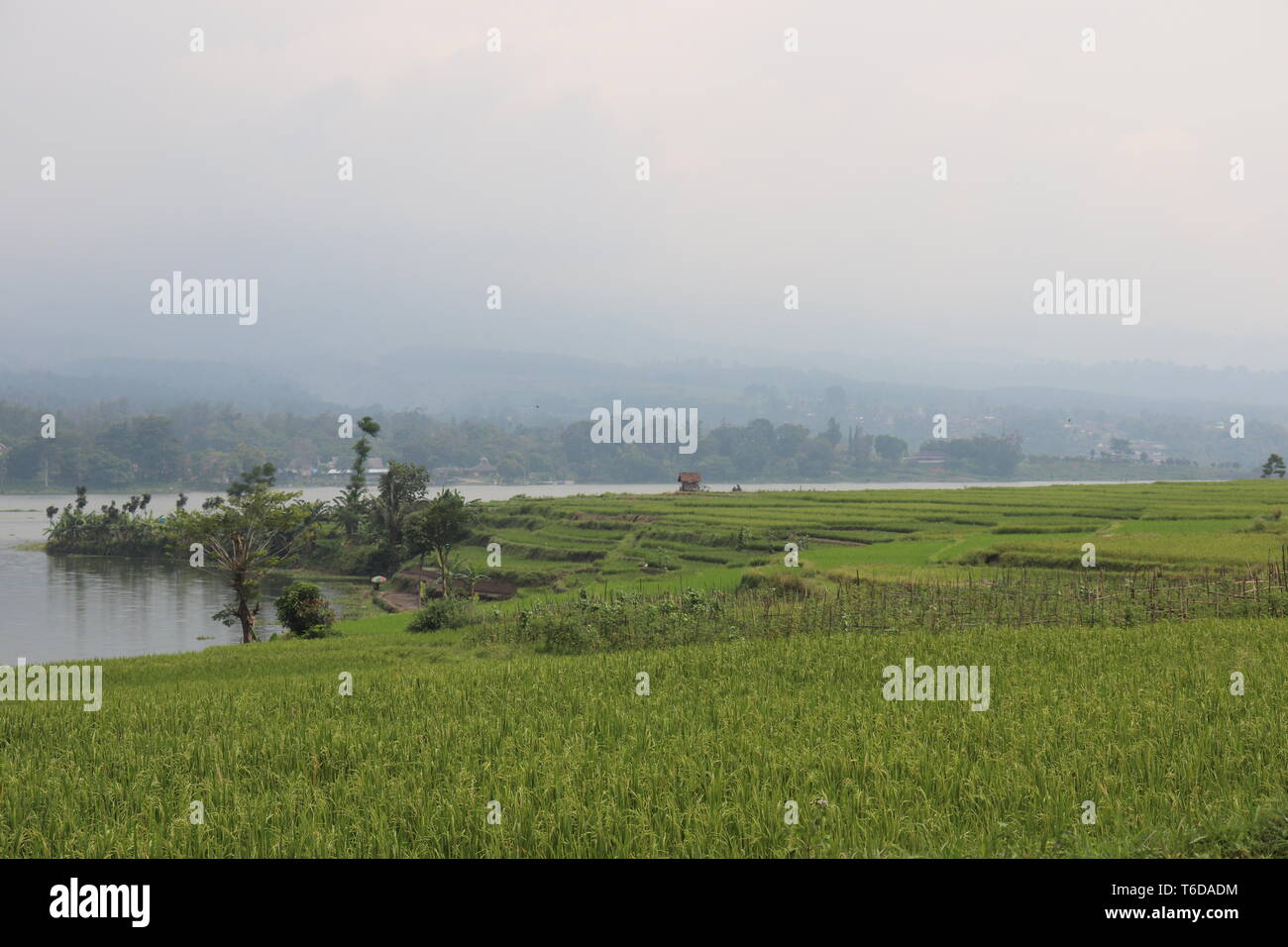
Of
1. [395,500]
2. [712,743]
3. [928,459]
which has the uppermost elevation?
[928,459]

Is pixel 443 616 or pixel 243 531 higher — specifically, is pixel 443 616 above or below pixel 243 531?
below

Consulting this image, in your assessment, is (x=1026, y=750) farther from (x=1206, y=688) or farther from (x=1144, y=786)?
(x=1206, y=688)

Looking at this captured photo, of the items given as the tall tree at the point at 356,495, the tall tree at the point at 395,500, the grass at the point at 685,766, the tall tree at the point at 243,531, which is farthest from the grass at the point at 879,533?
the grass at the point at 685,766

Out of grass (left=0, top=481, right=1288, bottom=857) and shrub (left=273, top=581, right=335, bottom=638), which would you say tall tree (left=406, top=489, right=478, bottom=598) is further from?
grass (left=0, top=481, right=1288, bottom=857)

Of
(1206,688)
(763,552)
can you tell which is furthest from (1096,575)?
(763,552)

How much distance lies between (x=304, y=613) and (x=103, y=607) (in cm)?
2634

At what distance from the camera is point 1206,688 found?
1005cm

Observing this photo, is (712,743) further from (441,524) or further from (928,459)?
(928,459)

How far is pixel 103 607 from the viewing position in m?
47.1

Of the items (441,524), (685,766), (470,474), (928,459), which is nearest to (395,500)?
(441,524)

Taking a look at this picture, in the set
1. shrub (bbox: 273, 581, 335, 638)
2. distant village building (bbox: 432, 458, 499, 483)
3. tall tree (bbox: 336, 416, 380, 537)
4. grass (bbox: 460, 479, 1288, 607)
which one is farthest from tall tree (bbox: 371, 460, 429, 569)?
distant village building (bbox: 432, 458, 499, 483)

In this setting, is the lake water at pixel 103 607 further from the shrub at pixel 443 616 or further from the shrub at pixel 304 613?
the shrub at pixel 443 616
